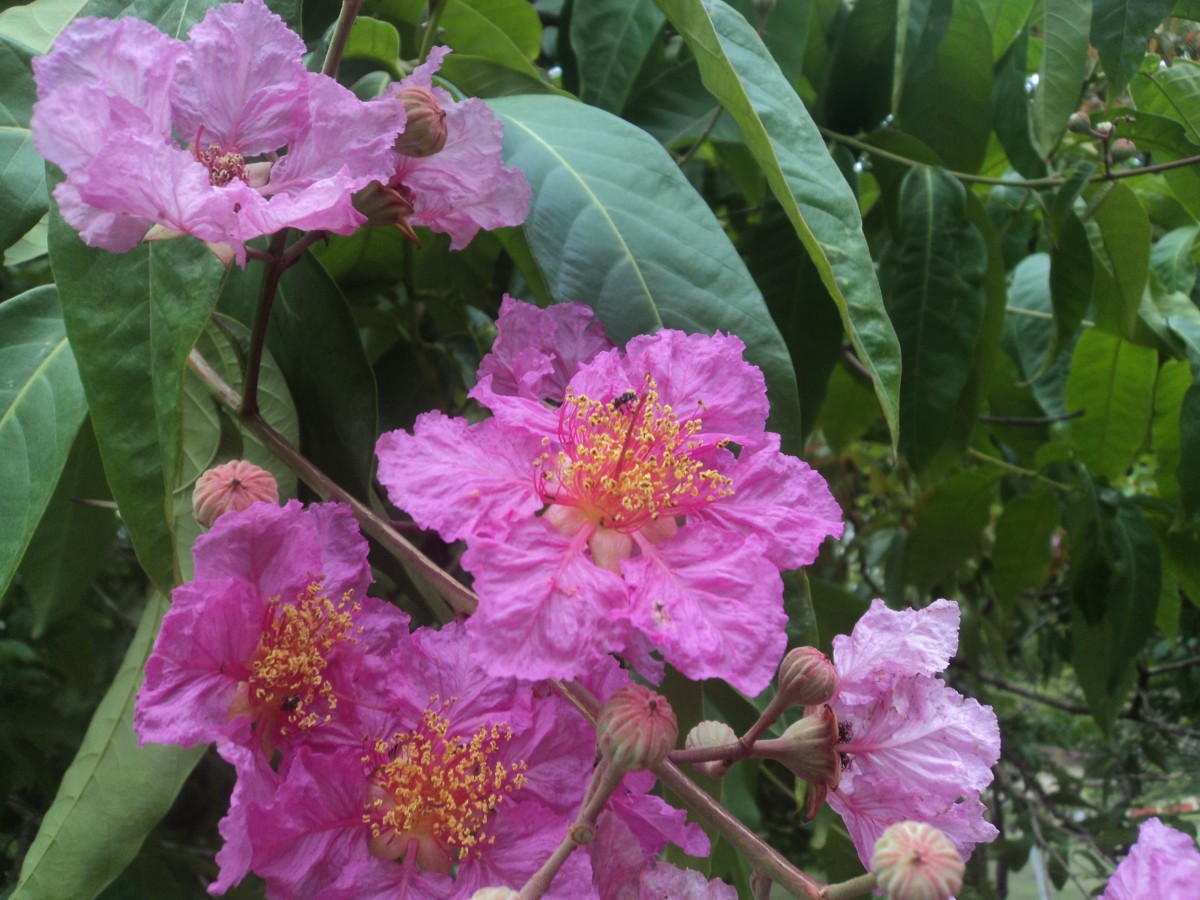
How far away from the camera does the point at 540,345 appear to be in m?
0.67

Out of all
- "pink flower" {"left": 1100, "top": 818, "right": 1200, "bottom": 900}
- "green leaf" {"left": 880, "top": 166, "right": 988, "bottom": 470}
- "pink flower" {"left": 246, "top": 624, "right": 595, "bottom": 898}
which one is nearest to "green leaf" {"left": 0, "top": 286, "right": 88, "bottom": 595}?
"pink flower" {"left": 246, "top": 624, "right": 595, "bottom": 898}

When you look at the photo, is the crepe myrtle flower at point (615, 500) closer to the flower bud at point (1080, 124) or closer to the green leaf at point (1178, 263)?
the flower bud at point (1080, 124)

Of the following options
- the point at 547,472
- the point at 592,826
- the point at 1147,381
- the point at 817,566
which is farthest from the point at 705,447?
the point at 817,566

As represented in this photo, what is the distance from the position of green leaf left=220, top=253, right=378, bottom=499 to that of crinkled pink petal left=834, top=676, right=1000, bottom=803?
383 mm

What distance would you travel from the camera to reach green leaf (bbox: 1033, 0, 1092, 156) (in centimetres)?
94

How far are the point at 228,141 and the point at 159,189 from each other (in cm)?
11

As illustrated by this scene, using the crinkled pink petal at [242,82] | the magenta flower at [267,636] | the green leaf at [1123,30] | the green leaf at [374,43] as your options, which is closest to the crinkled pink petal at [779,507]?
the magenta flower at [267,636]

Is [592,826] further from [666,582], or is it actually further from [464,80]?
[464,80]

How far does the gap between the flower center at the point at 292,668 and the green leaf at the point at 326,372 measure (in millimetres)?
155

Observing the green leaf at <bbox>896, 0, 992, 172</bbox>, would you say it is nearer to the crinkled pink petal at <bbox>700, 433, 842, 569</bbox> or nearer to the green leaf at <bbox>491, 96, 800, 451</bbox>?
the green leaf at <bbox>491, 96, 800, 451</bbox>

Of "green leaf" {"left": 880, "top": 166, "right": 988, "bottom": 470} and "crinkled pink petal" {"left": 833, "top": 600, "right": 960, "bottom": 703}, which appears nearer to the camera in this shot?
"crinkled pink petal" {"left": 833, "top": 600, "right": 960, "bottom": 703}

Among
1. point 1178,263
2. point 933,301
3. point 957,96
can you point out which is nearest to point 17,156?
point 933,301

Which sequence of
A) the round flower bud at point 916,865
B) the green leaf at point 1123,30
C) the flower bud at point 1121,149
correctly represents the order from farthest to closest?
the flower bud at point 1121,149 → the green leaf at point 1123,30 → the round flower bud at point 916,865

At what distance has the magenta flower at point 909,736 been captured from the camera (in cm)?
58
